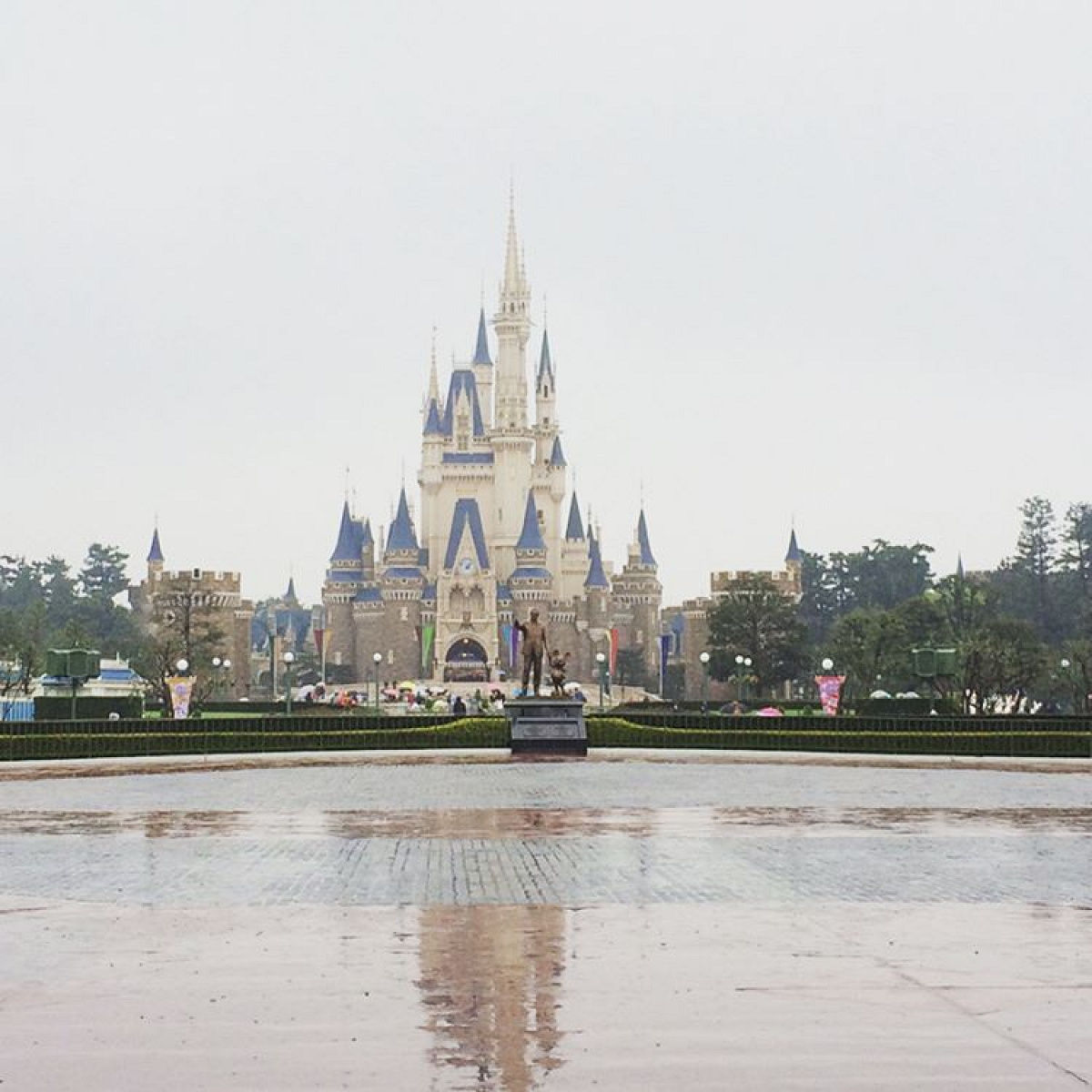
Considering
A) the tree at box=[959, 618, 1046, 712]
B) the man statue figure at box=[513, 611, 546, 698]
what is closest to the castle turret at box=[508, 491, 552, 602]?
the tree at box=[959, 618, 1046, 712]

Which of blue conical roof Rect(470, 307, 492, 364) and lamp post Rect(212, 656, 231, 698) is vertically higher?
blue conical roof Rect(470, 307, 492, 364)

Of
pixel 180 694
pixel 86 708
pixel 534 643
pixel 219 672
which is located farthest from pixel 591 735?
pixel 219 672

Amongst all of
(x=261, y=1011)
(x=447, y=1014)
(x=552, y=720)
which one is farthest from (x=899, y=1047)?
(x=552, y=720)

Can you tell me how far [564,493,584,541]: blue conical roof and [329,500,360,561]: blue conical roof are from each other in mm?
19260

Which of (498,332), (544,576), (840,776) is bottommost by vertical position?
(840,776)

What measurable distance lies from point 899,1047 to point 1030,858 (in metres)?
8.80

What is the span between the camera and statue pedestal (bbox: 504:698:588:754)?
37.2m

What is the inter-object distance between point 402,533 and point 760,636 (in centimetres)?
4559

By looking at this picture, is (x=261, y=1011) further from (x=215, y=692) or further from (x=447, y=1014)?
(x=215, y=692)

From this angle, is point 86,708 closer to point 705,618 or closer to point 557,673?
point 557,673

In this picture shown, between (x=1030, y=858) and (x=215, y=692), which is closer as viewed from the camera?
(x=1030, y=858)

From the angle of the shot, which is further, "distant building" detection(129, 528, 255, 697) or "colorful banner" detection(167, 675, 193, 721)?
"distant building" detection(129, 528, 255, 697)

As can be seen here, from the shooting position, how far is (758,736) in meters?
40.2

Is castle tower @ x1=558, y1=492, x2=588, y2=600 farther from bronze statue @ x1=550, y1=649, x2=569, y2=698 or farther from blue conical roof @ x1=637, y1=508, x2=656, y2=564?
bronze statue @ x1=550, y1=649, x2=569, y2=698
